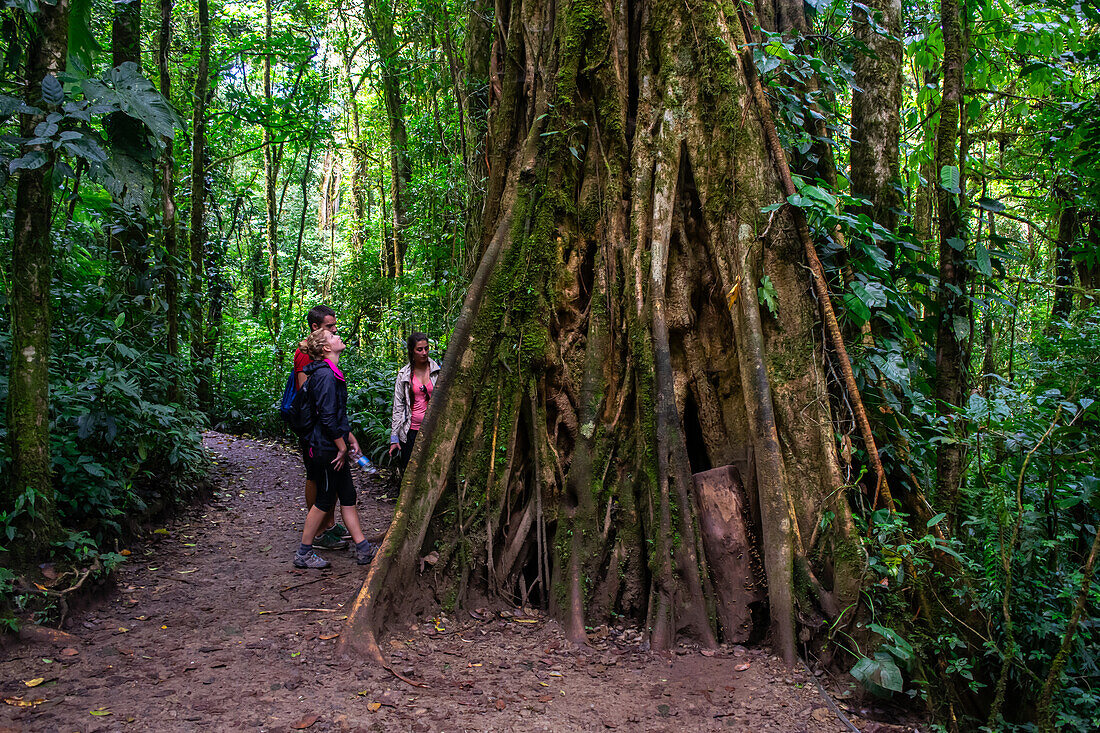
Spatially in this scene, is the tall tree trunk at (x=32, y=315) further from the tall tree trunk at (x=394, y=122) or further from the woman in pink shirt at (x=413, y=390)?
the tall tree trunk at (x=394, y=122)

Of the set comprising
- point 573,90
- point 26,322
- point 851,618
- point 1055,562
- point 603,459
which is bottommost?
point 851,618

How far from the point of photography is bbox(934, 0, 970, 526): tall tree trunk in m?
3.72

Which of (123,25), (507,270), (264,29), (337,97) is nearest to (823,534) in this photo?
(507,270)

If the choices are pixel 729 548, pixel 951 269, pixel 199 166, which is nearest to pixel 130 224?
pixel 199 166

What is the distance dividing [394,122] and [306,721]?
10.4m

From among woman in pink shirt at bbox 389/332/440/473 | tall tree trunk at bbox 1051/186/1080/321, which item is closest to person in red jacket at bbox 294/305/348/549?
woman in pink shirt at bbox 389/332/440/473

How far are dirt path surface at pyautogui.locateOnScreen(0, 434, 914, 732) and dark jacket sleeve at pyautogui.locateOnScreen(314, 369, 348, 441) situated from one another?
1121mm

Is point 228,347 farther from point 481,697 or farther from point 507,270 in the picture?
point 481,697

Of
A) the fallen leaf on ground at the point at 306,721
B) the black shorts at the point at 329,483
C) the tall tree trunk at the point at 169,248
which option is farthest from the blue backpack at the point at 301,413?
the fallen leaf on ground at the point at 306,721

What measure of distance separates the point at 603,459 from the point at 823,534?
4.34 feet

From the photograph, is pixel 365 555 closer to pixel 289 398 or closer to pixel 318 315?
pixel 289 398

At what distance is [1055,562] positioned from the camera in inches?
139

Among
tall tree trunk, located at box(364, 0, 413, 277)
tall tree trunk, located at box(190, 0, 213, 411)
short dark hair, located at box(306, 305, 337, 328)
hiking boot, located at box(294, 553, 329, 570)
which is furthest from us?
tall tree trunk, located at box(364, 0, 413, 277)

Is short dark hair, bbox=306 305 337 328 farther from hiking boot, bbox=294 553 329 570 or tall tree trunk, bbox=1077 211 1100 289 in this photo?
tall tree trunk, bbox=1077 211 1100 289
